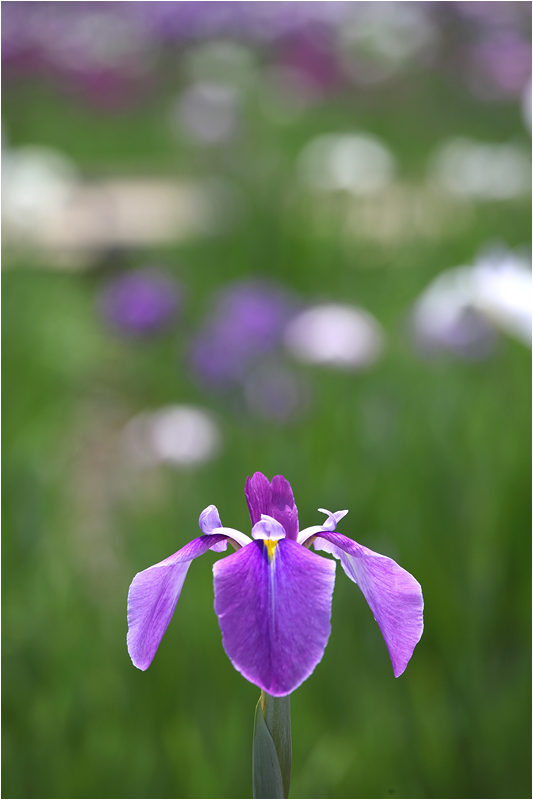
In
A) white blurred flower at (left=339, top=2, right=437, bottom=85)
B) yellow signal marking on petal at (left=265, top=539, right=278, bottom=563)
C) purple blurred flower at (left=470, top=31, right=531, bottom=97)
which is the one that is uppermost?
white blurred flower at (left=339, top=2, right=437, bottom=85)

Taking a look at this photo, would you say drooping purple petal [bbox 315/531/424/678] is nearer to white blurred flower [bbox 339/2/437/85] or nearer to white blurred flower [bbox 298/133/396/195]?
white blurred flower [bbox 298/133/396/195]

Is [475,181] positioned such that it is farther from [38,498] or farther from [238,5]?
[238,5]

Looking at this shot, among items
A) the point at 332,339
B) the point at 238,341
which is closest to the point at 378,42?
the point at 332,339

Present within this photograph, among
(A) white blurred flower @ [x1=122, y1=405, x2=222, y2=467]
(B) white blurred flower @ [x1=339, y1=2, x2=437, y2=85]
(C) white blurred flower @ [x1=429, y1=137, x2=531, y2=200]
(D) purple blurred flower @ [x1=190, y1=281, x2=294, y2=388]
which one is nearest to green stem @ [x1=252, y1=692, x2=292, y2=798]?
(A) white blurred flower @ [x1=122, y1=405, x2=222, y2=467]

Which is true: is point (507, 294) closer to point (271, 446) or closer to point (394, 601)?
point (271, 446)

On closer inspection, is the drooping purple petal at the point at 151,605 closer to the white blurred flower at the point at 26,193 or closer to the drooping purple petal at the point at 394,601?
the drooping purple petal at the point at 394,601

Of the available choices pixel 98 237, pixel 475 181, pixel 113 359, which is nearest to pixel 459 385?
pixel 113 359
